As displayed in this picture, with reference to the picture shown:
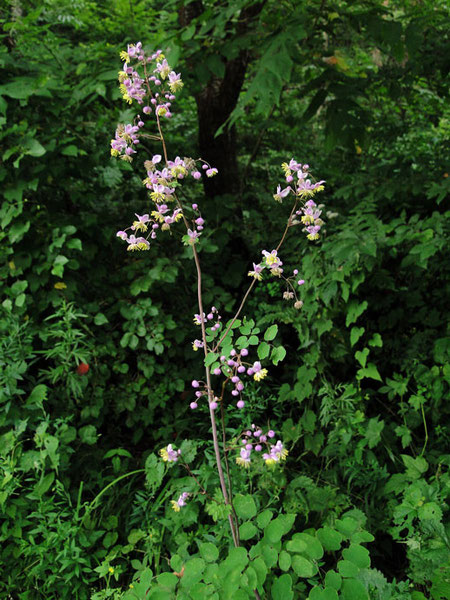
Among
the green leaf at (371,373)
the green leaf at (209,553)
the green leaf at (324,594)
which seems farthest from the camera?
the green leaf at (371,373)

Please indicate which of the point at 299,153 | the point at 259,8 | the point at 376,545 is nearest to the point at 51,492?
the point at 376,545

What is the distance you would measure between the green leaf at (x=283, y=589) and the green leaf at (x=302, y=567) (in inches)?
1.0

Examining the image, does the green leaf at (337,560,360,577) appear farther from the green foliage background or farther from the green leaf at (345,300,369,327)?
the green leaf at (345,300,369,327)

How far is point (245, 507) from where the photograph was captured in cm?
113

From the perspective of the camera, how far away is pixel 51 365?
2.37 meters

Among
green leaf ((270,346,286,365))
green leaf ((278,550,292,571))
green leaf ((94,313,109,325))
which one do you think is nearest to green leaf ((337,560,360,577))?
green leaf ((278,550,292,571))

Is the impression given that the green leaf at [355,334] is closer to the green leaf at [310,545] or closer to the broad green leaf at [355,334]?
the broad green leaf at [355,334]

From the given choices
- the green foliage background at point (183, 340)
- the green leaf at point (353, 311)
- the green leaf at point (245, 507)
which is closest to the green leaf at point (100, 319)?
the green foliage background at point (183, 340)

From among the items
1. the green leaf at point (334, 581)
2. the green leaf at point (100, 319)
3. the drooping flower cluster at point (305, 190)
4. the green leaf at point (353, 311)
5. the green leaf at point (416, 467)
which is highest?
the drooping flower cluster at point (305, 190)

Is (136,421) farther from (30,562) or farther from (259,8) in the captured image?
(259,8)

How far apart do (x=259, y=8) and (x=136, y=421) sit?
2579 millimetres

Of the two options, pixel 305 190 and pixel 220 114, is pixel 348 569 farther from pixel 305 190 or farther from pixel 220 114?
pixel 220 114

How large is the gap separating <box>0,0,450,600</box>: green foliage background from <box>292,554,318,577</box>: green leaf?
54 cm

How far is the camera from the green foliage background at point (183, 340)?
177 cm
